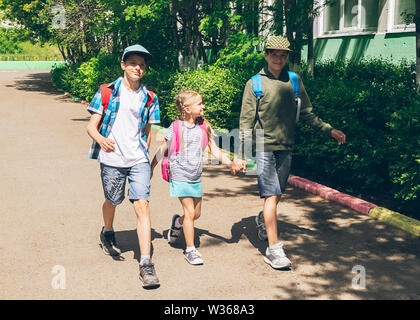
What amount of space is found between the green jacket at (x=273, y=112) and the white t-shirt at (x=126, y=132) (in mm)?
991

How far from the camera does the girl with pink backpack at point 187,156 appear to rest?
5.33 m

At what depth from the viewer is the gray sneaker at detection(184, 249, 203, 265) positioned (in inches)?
210

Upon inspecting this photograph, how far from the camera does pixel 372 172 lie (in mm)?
7867

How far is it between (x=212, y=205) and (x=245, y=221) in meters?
0.87

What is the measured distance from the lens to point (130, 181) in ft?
17.0

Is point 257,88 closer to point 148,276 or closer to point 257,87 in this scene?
point 257,87

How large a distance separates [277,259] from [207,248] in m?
0.90

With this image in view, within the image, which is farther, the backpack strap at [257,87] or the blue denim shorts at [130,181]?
the backpack strap at [257,87]

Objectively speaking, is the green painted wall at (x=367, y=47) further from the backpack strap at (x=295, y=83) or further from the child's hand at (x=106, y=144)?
the child's hand at (x=106, y=144)

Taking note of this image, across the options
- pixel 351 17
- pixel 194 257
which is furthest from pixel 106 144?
pixel 351 17

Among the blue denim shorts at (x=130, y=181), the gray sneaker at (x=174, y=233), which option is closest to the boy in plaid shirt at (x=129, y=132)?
the blue denim shorts at (x=130, y=181)

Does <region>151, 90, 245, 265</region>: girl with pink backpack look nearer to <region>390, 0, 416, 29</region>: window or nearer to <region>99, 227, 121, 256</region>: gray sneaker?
<region>99, 227, 121, 256</region>: gray sneaker

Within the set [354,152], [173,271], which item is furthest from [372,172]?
[173,271]

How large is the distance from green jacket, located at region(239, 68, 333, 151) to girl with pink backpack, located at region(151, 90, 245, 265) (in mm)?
361
